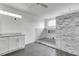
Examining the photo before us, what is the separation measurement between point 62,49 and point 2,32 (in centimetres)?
318

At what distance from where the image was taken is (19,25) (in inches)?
158

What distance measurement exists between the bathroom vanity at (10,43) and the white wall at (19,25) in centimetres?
57

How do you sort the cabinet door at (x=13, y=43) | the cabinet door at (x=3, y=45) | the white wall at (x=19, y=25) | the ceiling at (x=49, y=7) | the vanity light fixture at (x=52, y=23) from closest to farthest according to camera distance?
the cabinet door at (x=3, y=45)
the cabinet door at (x=13, y=43)
the ceiling at (x=49, y=7)
the white wall at (x=19, y=25)
the vanity light fixture at (x=52, y=23)

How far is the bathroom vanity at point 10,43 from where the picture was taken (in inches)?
97.8

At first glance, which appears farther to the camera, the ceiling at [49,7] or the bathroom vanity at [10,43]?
the ceiling at [49,7]

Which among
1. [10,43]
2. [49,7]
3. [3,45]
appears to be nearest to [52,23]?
[49,7]

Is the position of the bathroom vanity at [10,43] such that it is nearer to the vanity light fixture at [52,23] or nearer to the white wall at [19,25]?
the white wall at [19,25]

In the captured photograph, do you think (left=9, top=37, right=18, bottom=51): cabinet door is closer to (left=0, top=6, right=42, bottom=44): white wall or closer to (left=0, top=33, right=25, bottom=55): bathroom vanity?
(left=0, top=33, right=25, bottom=55): bathroom vanity

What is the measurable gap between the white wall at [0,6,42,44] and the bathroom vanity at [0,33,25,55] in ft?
1.87

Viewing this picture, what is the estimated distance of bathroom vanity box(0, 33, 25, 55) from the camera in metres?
2.48

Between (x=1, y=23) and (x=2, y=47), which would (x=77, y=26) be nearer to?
(x=2, y=47)

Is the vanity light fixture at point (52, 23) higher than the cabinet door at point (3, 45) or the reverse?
higher

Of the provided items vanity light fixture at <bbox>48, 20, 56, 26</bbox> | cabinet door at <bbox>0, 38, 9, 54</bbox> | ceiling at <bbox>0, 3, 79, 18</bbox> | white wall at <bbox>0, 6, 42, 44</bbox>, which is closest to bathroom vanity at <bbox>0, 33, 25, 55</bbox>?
cabinet door at <bbox>0, 38, 9, 54</bbox>

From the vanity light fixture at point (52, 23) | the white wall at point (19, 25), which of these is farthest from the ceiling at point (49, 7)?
the vanity light fixture at point (52, 23)
